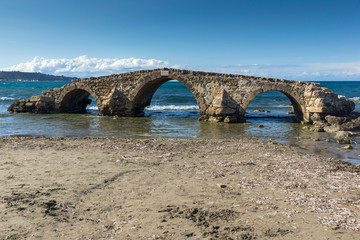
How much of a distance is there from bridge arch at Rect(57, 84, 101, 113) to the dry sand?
39.7ft

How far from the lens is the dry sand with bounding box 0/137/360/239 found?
172 inches

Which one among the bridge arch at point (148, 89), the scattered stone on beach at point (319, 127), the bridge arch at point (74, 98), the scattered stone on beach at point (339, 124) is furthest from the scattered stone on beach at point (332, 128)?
the bridge arch at point (74, 98)

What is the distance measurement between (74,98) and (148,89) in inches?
280

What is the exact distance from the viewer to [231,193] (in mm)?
5766

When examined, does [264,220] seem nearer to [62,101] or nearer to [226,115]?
[226,115]

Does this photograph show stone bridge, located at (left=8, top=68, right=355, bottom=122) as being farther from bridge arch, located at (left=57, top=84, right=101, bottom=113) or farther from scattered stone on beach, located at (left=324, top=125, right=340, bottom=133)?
scattered stone on beach, located at (left=324, top=125, right=340, bottom=133)

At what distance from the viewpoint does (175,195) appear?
5.69 m

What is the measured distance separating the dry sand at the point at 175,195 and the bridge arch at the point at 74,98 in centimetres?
1211

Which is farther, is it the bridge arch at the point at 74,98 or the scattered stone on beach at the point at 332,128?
the bridge arch at the point at 74,98

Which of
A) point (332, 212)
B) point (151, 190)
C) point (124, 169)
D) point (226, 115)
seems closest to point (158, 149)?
point (124, 169)

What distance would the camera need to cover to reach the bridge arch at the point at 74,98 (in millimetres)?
20994

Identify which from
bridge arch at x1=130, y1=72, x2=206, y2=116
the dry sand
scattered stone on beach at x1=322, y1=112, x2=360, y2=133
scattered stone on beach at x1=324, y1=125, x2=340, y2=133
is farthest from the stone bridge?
the dry sand

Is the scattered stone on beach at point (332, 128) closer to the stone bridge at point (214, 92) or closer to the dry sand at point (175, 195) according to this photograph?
the stone bridge at point (214, 92)

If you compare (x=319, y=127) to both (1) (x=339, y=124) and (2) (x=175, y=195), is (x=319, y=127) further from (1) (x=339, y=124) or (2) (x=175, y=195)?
(2) (x=175, y=195)
